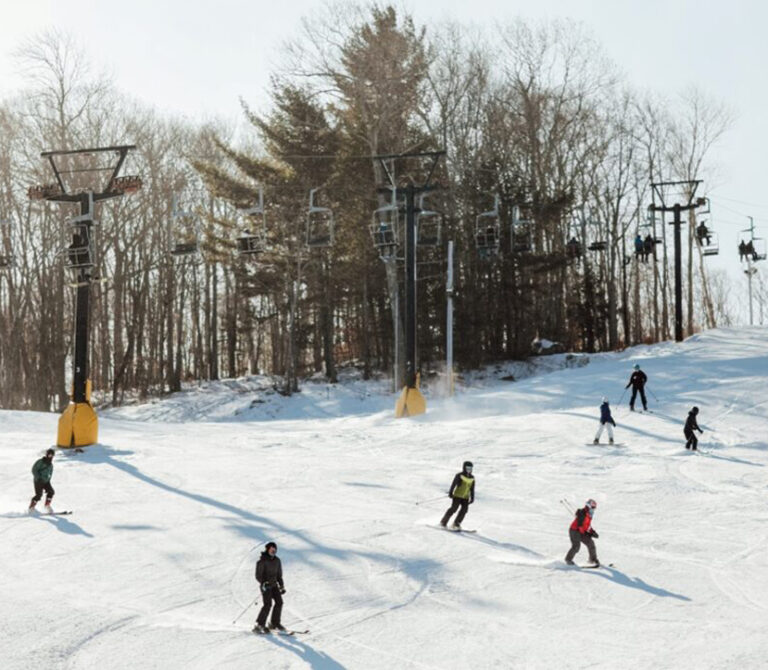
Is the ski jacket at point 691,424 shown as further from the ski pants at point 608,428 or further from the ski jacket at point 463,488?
the ski jacket at point 463,488

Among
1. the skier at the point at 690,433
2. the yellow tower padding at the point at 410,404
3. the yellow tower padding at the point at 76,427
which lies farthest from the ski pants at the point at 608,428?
the yellow tower padding at the point at 76,427

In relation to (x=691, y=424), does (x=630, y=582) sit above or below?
below

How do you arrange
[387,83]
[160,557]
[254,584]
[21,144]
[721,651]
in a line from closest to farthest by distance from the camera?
[721,651] → [254,584] → [160,557] → [387,83] → [21,144]

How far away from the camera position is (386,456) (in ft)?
72.2

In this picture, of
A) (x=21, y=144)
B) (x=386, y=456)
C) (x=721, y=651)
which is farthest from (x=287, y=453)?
(x=21, y=144)

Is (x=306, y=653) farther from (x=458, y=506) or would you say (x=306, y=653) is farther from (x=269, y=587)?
(x=458, y=506)

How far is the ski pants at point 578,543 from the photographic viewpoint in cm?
1227

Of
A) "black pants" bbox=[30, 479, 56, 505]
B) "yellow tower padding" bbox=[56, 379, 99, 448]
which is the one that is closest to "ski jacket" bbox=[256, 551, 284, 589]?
"black pants" bbox=[30, 479, 56, 505]

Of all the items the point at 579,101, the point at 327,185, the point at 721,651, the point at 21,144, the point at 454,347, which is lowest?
the point at 721,651

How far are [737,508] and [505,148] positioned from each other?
34065 mm

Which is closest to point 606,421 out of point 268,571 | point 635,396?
point 635,396

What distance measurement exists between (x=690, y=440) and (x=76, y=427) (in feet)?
52.7

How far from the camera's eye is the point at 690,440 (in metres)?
20.9

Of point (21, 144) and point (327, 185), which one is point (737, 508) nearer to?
point (327, 185)
